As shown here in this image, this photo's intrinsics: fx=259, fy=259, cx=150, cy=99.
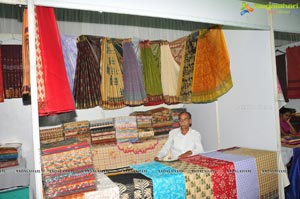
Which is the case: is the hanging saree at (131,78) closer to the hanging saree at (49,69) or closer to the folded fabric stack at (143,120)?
the folded fabric stack at (143,120)

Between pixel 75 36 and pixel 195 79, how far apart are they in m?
1.62

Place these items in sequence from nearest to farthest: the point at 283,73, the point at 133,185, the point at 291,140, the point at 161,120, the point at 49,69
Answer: the point at 49,69, the point at 133,185, the point at 291,140, the point at 161,120, the point at 283,73

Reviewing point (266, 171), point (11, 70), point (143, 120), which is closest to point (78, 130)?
point (143, 120)

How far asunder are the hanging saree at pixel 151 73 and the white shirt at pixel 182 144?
740 millimetres

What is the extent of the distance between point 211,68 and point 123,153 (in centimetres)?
161

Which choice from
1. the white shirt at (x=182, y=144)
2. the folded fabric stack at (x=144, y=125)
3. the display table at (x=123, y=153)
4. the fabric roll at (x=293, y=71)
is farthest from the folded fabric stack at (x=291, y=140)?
the folded fabric stack at (x=144, y=125)

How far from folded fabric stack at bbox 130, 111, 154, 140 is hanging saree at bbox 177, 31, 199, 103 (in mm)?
562

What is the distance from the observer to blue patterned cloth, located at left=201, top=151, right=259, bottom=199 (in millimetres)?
2266

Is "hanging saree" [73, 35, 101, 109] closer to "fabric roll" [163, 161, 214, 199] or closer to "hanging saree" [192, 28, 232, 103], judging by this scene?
"hanging saree" [192, 28, 232, 103]

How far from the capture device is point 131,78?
3.44 m

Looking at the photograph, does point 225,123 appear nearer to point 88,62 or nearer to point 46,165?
point 88,62

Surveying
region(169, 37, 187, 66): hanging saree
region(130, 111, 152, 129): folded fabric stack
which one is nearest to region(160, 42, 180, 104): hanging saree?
region(169, 37, 187, 66): hanging saree

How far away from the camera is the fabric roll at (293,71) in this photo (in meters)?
3.98

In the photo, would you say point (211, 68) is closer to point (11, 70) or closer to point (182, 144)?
point (182, 144)
